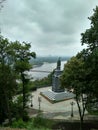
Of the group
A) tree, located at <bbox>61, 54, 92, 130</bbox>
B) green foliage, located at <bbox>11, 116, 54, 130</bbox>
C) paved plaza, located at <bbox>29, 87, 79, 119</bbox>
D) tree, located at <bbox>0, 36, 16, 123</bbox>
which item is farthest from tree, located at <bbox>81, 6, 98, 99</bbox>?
paved plaza, located at <bbox>29, 87, 79, 119</bbox>

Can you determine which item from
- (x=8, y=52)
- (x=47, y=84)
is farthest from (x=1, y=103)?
(x=47, y=84)

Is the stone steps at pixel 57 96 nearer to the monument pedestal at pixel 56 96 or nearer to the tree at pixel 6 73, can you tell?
the monument pedestal at pixel 56 96

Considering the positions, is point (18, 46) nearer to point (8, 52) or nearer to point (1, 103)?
point (8, 52)

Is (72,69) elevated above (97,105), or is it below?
above

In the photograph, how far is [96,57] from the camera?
70.5 feet

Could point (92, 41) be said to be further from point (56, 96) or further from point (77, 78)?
point (56, 96)

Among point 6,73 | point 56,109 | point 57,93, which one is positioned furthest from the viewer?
point 57,93

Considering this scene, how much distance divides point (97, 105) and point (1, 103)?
376 inches

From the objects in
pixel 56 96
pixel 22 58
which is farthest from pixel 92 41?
pixel 56 96

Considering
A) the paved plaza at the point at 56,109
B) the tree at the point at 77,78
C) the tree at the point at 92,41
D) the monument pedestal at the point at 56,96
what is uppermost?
the tree at the point at 92,41

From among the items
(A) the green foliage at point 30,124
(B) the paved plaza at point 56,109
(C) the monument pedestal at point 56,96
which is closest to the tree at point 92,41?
(A) the green foliage at point 30,124

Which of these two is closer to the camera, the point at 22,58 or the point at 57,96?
the point at 22,58

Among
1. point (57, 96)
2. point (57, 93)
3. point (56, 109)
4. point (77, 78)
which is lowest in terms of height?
point (56, 109)

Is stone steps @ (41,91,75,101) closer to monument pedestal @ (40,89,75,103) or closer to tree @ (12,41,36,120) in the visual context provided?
monument pedestal @ (40,89,75,103)
